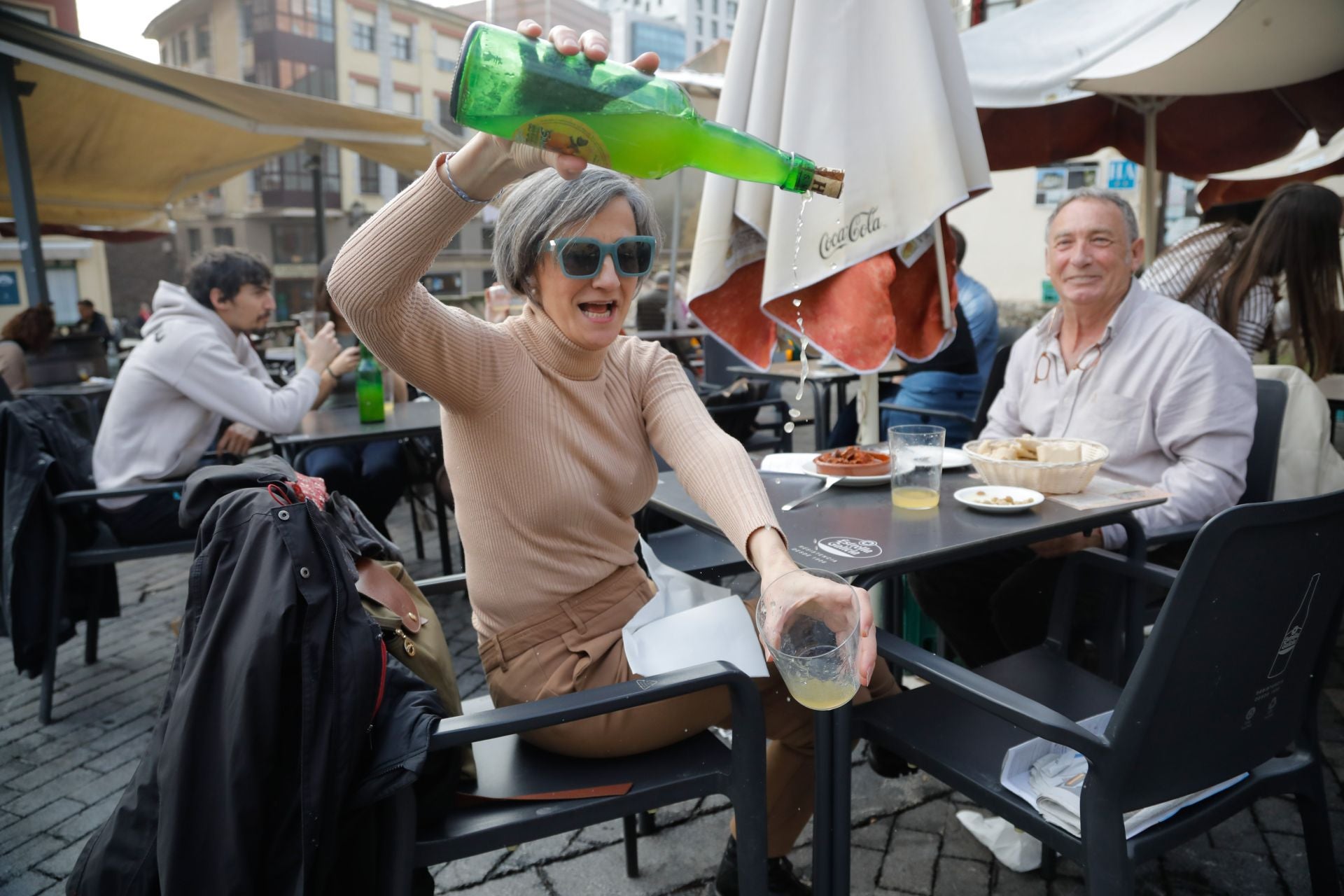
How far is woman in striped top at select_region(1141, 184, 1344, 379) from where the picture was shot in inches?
139

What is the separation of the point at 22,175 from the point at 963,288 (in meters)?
6.86

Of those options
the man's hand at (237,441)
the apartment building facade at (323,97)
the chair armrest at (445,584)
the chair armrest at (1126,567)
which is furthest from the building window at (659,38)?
the chair armrest at (445,584)

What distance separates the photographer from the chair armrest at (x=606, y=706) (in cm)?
132

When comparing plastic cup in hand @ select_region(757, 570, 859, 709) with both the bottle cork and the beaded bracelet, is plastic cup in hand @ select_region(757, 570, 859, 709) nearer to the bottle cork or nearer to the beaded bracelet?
the bottle cork

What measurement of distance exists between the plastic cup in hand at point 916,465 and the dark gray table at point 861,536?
33 mm

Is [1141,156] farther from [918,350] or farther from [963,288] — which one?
[918,350]

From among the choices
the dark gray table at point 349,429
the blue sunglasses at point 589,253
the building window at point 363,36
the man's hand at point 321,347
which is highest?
the building window at point 363,36

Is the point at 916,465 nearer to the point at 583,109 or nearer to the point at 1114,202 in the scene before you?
the point at 583,109

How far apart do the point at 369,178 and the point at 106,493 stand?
4554 cm

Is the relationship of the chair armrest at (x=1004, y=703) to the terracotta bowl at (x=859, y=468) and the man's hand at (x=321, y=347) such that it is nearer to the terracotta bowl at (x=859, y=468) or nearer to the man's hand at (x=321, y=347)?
the terracotta bowl at (x=859, y=468)

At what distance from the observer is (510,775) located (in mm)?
1600

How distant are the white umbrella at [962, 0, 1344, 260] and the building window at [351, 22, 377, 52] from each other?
1806 inches

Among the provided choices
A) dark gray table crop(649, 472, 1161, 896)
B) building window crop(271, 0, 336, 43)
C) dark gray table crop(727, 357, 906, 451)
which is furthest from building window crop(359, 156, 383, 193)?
dark gray table crop(649, 472, 1161, 896)

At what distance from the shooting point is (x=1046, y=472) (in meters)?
2.20
